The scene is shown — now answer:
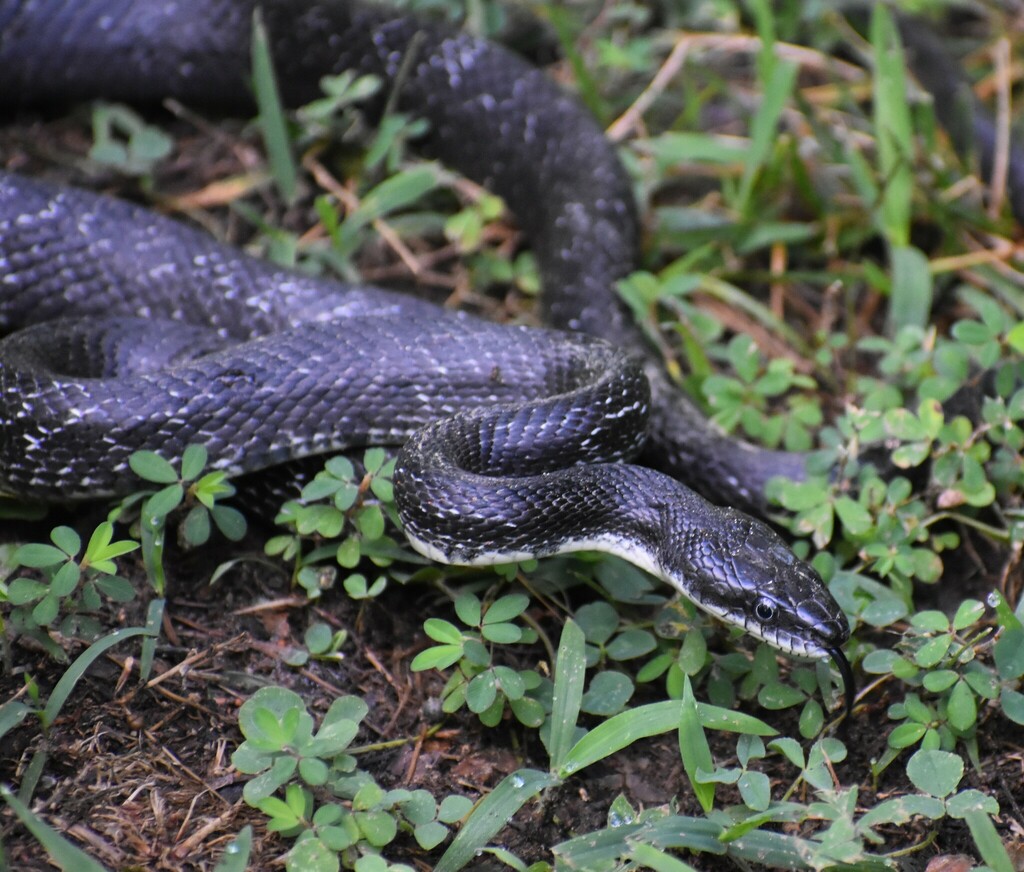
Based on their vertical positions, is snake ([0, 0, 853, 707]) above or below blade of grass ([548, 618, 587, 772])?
above

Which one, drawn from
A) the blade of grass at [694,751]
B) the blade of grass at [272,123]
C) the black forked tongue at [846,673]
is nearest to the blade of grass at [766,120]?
the blade of grass at [272,123]

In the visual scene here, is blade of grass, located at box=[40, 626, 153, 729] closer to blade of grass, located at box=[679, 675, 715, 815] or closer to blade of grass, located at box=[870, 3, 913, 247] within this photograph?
blade of grass, located at box=[679, 675, 715, 815]

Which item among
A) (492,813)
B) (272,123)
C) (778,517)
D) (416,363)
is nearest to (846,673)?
(778,517)

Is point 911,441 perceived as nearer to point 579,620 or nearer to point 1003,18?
point 579,620

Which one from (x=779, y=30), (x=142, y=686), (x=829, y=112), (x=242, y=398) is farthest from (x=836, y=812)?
(x=779, y=30)

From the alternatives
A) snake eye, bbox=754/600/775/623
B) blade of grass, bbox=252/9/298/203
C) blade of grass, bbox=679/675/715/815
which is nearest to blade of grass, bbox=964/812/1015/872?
blade of grass, bbox=679/675/715/815

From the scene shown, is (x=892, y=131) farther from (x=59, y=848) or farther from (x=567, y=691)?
(x=59, y=848)

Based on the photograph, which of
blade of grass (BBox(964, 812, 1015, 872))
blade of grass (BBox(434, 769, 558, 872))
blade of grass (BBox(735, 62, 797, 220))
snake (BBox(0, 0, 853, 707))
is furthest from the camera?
blade of grass (BBox(735, 62, 797, 220))
